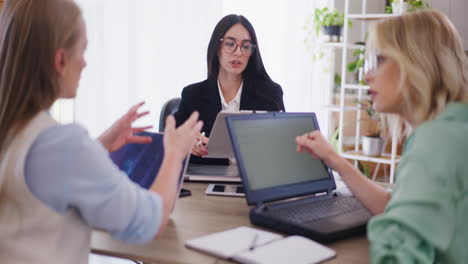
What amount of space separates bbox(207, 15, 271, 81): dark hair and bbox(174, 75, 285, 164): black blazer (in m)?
0.05

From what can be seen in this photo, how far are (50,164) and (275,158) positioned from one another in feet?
2.31

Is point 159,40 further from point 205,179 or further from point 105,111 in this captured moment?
point 205,179

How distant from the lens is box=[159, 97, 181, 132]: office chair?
246 cm

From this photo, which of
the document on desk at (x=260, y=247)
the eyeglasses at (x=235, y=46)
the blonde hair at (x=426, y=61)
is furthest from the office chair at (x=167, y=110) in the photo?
the blonde hair at (x=426, y=61)

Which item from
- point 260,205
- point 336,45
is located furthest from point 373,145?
point 260,205

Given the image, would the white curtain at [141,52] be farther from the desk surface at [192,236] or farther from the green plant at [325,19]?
the desk surface at [192,236]

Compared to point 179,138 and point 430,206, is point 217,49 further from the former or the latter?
point 430,206

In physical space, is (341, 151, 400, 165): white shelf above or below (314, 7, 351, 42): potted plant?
below

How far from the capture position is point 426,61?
3.74 ft

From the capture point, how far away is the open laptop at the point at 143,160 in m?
1.46

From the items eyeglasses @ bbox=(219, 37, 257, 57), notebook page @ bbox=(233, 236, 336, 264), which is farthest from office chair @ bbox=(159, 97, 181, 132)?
notebook page @ bbox=(233, 236, 336, 264)

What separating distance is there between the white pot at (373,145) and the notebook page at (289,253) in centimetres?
284

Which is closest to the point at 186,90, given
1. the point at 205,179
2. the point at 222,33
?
the point at 222,33

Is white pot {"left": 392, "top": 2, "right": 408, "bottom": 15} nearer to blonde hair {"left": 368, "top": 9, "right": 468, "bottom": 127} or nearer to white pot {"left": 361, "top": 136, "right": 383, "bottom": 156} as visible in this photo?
white pot {"left": 361, "top": 136, "right": 383, "bottom": 156}
